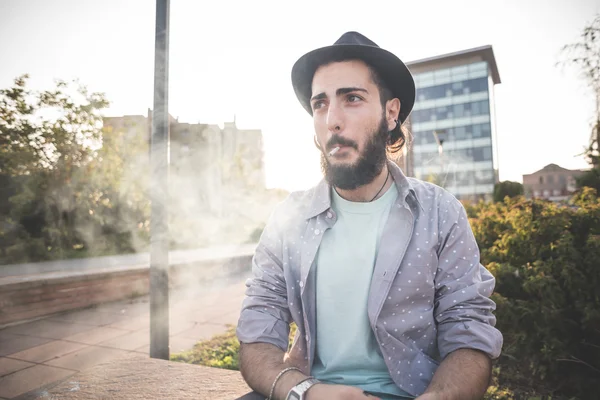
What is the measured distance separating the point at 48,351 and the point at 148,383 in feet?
10.9

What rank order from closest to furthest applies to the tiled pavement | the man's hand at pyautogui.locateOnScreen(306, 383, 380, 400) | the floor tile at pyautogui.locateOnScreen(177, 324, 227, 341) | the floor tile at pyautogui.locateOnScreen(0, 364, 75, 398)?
1. the man's hand at pyautogui.locateOnScreen(306, 383, 380, 400)
2. the floor tile at pyautogui.locateOnScreen(0, 364, 75, 398)
3. the tiled pavement
4. the floor tile at pyautogui.locateOnScreen(177, 324, 227, 341)

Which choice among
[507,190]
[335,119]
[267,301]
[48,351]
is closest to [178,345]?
[48,351]

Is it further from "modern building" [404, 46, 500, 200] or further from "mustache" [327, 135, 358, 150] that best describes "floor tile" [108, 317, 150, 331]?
"modern building" [404, 46, 500, 200]

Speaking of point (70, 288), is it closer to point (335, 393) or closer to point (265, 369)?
point (265, 369)

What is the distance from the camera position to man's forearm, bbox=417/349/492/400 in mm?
1272

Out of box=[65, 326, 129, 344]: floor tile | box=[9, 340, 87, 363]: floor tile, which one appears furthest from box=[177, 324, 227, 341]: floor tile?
box=[9, 340, 87, 363]: floor tile

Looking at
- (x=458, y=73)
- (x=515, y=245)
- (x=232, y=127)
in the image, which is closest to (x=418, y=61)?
(x=458, y=73)

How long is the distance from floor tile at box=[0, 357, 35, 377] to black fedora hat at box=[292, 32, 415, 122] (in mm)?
4119

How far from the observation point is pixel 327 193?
1746 millimetres

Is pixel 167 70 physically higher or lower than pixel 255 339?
higher

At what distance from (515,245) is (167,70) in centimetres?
337

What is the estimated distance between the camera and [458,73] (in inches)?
2109

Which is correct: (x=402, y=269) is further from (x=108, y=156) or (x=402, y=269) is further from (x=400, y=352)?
(x=108, y=156)

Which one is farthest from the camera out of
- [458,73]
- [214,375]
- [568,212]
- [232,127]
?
[458,73]
